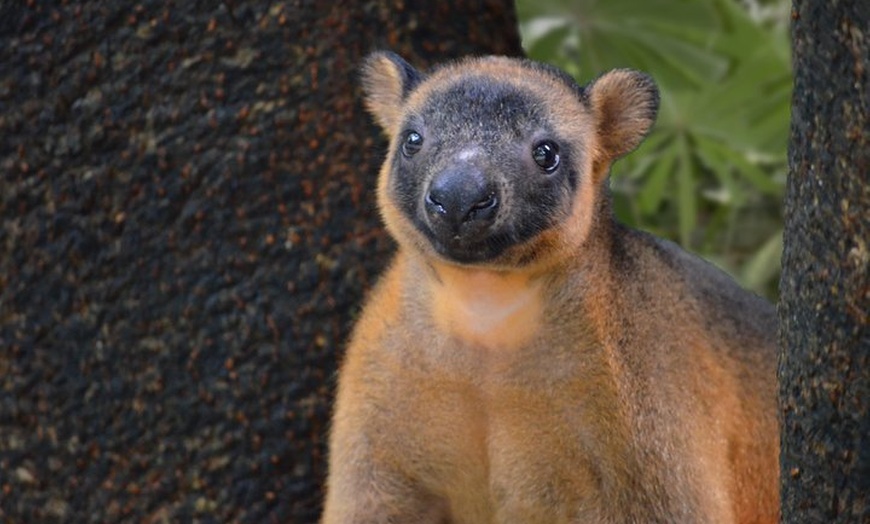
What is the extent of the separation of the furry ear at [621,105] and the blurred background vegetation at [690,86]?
2089mm

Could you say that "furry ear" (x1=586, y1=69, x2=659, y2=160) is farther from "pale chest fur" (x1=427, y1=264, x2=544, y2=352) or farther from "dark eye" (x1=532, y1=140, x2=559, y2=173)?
"pale chest fur" (x1=427, y1=264, x2=544, y2=352)

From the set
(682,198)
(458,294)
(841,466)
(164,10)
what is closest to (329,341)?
(458,294)

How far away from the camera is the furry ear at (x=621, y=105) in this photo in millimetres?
4629

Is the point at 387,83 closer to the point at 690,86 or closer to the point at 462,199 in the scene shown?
the point at 462,199

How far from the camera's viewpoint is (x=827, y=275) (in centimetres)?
327

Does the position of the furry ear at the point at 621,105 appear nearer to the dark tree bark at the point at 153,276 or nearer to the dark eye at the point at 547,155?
the dark eye at the point at 547,155

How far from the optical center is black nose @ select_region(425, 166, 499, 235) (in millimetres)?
4008

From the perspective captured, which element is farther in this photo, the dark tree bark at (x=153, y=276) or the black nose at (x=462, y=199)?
the dark tree bark at (x=153, y=276)

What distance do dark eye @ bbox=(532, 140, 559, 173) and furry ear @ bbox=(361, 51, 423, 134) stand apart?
1.68 ft

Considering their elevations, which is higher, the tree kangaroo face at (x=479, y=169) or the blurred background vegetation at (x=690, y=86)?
the tree kangaroo face at (x=479, y=169)

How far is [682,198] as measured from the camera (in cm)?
727

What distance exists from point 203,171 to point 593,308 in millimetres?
1274

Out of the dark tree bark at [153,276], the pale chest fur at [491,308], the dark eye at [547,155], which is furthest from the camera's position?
the dark tree bark at [153,276]

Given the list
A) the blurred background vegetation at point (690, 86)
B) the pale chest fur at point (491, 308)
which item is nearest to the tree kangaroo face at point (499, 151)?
the pale chest fur at point (491, 308)
